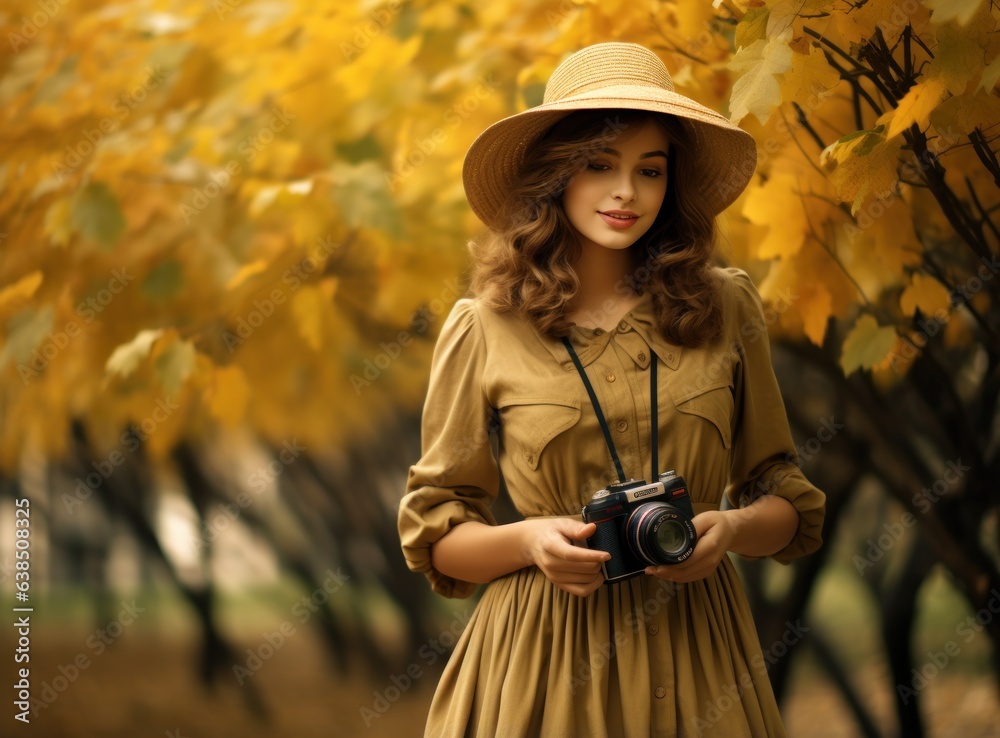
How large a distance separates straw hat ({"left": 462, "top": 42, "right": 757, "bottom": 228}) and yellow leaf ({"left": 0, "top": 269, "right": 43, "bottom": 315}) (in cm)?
198

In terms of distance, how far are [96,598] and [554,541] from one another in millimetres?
2786

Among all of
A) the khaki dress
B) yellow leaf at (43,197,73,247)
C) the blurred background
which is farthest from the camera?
yellow leaf at (43,197,73,247)

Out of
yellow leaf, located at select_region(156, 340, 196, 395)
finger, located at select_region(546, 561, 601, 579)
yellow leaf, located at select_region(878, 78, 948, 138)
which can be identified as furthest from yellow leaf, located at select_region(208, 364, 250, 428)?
yellow leaf, located at select_region(878, 78, 948, 138)

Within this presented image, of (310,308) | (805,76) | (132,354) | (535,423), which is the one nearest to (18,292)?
(132,354)

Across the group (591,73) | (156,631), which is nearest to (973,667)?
(591,73)

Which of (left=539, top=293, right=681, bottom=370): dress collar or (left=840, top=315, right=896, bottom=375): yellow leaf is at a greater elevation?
(left=539, top=293, right=681, bottom=370): dress collar

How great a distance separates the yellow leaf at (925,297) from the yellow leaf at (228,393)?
72.4 inches

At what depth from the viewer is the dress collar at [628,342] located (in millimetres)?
1496

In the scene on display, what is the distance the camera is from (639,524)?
1.31 meters

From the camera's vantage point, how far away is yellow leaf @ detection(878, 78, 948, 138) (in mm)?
1396

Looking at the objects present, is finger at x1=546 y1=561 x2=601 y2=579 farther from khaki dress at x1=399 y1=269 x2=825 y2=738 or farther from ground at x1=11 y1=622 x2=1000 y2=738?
ground at x1=11 y1=622 x2=1000 y2=738

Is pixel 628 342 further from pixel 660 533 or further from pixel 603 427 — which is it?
pixel 660 533

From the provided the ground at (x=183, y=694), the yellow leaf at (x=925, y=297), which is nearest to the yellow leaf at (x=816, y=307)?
the yellow leaf at (x=925, y=297)

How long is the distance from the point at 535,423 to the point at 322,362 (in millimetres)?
2042
